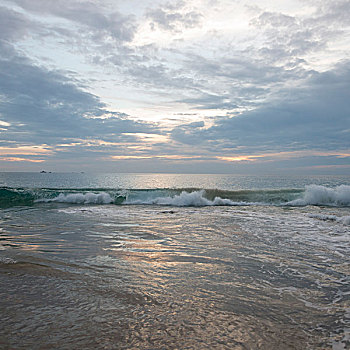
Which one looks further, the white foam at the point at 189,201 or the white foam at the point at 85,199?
the white foam at the point at 85,199

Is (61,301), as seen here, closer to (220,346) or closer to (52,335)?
(52,335)

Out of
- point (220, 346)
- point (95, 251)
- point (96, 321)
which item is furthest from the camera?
point (95, 251)

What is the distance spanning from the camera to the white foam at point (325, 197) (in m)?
25.0

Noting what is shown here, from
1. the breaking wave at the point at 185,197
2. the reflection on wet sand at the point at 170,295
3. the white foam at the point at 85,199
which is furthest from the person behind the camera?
the white foam at the point at 85,199

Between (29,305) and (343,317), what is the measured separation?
4528mm

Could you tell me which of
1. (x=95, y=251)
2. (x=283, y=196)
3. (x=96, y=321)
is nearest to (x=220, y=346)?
(x=96, y=321)

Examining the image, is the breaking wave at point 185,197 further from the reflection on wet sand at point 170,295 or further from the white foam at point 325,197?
the reflection on wet sand at point 170,295

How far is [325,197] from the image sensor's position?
1011 inches

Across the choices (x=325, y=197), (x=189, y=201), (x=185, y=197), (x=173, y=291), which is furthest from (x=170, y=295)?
(x=325, y=197)

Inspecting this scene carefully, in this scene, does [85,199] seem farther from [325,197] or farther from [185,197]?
[325,197]

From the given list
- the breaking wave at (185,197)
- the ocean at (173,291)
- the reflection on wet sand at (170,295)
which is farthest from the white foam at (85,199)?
the reflection on wet sand at (170,295)

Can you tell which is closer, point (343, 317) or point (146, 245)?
point (343, 317)

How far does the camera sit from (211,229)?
11.2 metres

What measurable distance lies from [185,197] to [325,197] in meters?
13.2
